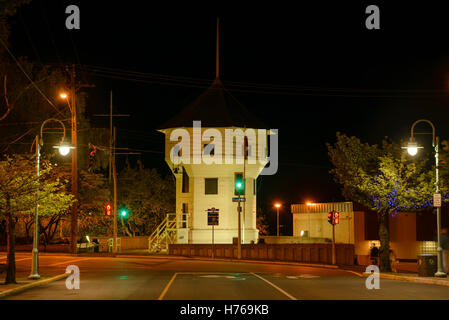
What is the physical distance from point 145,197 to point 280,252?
100 ft

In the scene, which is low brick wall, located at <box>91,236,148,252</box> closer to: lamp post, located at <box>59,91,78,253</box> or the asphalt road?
lamp post, located at <box>59,91,78,253</box>

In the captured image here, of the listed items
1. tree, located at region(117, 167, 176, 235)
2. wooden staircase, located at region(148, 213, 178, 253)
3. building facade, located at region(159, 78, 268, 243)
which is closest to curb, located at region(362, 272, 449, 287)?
building facade, located at region(159, 78, 268, 243)

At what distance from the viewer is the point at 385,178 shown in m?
30.3

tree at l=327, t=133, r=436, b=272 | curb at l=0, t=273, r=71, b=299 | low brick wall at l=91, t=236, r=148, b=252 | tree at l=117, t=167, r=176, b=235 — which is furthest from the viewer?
tree at l=117, t=167, r=176, b=235

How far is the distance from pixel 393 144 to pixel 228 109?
25.5 m

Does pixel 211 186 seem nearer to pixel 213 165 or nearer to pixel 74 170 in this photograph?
pixel 213 165

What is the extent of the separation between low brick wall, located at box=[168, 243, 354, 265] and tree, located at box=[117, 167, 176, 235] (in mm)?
22145

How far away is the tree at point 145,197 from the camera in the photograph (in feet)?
232

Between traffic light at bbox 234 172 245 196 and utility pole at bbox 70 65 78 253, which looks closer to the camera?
traffic light at bbox 234 172 245 196

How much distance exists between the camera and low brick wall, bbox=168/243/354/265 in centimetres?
3953

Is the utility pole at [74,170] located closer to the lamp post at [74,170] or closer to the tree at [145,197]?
the lamp post at [74,170]

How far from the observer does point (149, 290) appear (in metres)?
20.4
